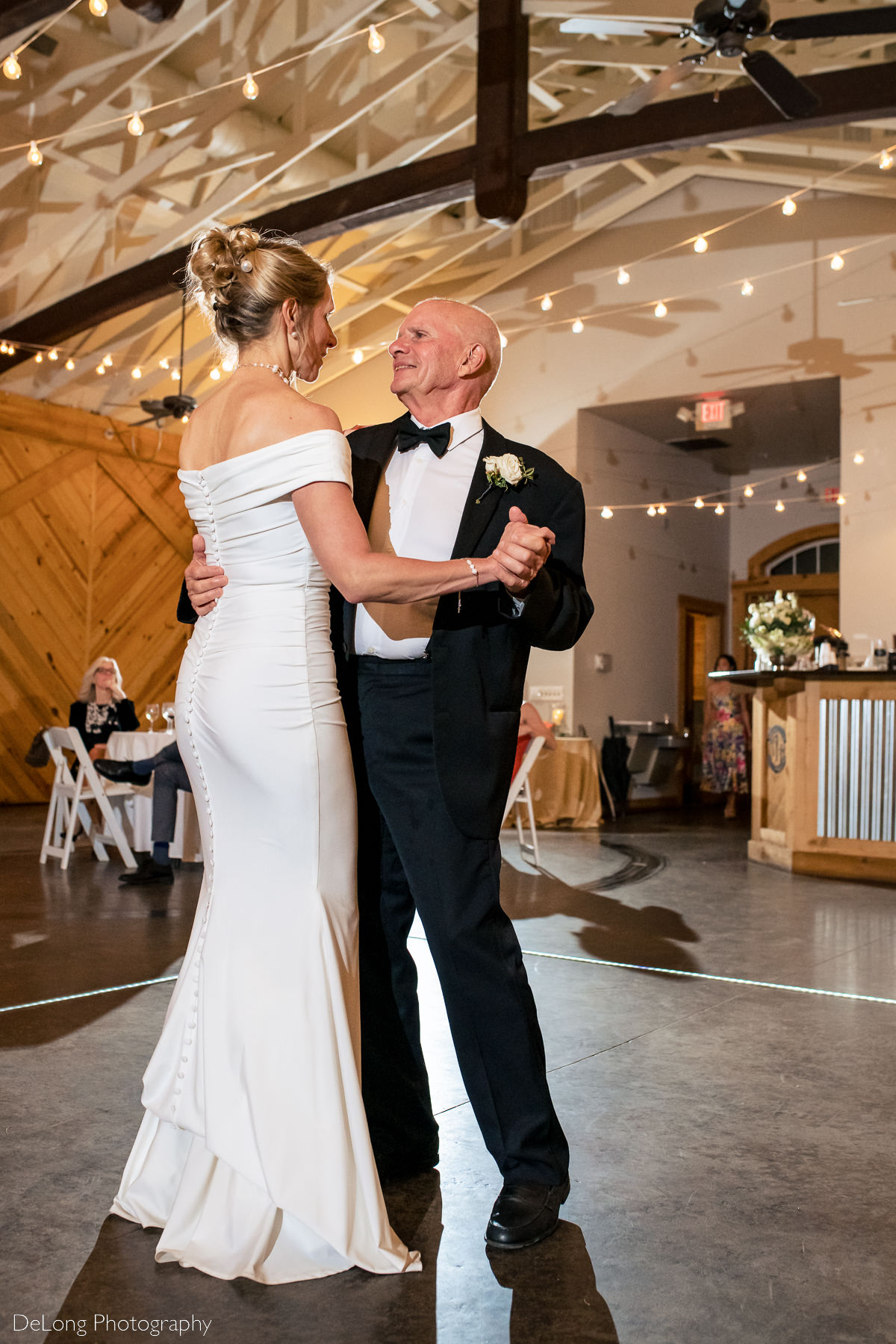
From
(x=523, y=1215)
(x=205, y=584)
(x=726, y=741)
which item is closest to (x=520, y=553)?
(x=205, y=584)

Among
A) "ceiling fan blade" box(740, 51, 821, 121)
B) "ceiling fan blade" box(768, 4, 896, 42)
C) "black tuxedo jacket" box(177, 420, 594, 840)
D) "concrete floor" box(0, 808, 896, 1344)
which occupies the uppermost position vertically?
"ceiling fan blade" box(768, 4, 896, 42)

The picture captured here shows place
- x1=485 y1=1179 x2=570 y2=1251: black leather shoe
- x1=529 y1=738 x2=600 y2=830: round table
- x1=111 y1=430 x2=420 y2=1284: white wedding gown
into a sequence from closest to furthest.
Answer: x1=111 y1=430 x2=420 y2=1284: white wedding gown
x1=485 y1=1179 x2=570 y2=1251: black leather shoe
x1=529 y1=738 x2=600 y2=830: round table

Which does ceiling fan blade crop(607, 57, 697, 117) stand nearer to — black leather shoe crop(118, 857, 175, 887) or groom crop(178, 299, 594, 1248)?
groom crop(178, 299, 594, 1248)

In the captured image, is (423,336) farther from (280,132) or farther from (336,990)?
(280,132)

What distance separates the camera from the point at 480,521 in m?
1.91

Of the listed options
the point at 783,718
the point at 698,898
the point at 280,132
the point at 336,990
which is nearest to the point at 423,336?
the point at 336,990

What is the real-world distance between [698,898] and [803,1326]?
13.4 feet

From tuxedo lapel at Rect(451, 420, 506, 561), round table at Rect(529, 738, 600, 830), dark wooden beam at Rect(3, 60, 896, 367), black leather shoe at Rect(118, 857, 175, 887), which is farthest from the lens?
round table at Rect(529, 738, 600, 830)

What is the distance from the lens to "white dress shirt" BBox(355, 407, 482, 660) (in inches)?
77.3

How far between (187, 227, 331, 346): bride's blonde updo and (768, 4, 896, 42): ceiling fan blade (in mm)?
4065

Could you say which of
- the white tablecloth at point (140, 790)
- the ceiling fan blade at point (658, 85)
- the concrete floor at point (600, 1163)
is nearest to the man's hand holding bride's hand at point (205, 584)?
the concrete floor at point (600, 1163)

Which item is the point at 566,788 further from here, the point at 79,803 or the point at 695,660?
the point at 695,660

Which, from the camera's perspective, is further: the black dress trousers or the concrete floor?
the black dress trousers

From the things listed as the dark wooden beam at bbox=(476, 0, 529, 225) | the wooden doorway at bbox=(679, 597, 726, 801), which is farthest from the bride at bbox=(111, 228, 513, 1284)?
the wooden doorway at bbox=(679, 597, 726, 801)
